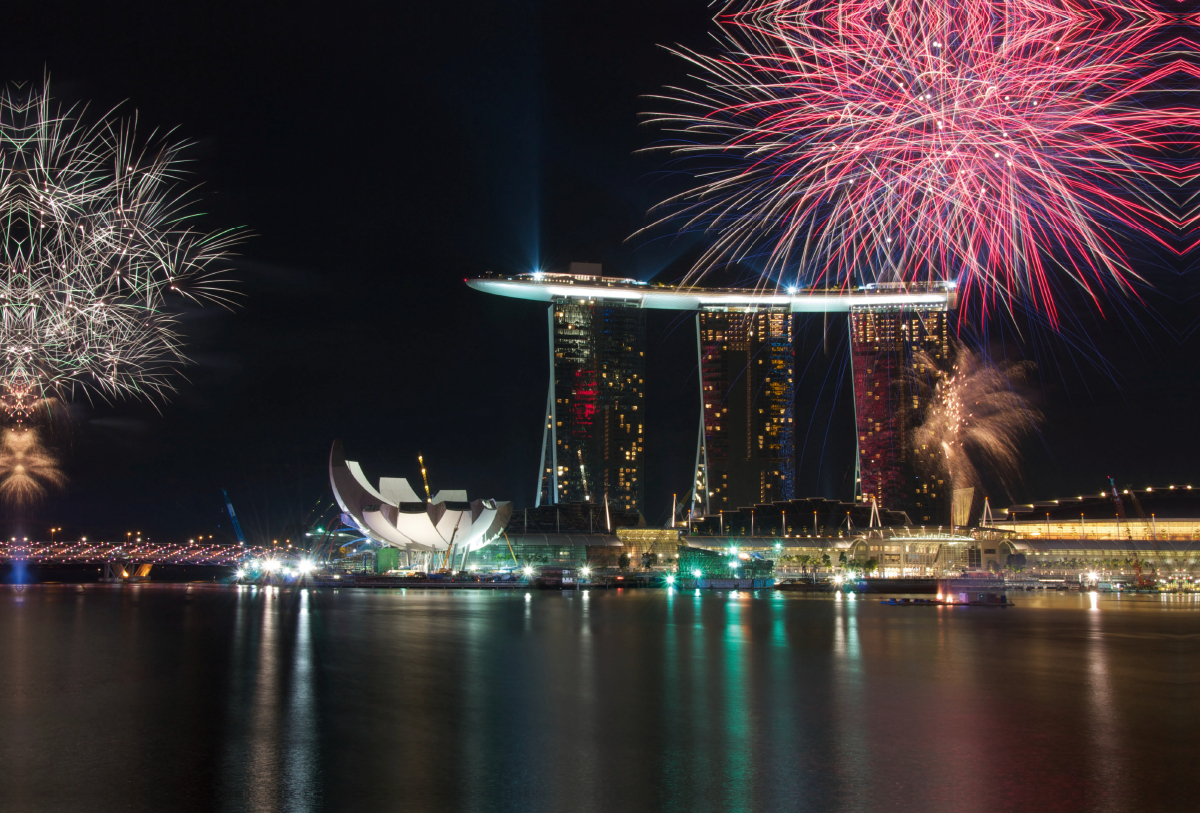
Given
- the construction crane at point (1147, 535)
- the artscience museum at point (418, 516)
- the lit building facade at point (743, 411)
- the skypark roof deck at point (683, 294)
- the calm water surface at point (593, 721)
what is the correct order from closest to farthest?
the calm water surface at point (593, 721)
the construction crane at point (1147, 535)
the artscience museum at point (418, 516)
the skypark roof deck at point (683, 294)
the lit building facade at point (743, 411)

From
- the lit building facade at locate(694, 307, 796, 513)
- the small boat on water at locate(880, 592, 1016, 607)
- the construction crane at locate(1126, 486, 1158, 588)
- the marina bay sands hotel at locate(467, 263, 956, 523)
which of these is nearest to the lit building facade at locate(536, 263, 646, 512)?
the marina bay sands hotel at locate(467, 263, 956, 523)

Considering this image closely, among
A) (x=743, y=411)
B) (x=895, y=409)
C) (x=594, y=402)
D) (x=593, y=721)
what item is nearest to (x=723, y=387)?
(x=743, y=411)

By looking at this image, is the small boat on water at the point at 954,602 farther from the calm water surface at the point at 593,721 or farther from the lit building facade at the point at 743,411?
the lit building facade at the point at 743,411

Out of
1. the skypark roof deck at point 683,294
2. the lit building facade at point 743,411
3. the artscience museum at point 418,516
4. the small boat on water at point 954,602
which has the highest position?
the skypark roof deck at point 683,294

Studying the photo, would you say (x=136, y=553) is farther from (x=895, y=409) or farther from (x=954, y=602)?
(x=954, y=602)

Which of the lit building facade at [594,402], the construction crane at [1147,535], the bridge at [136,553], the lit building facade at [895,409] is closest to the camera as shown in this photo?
the construction crane at [1147,535]

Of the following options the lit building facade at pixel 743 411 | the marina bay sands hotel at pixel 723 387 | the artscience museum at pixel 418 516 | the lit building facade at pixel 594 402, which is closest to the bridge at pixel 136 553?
the artscience museum at pixel 418 516

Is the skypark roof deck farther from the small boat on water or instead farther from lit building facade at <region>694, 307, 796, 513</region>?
the small boat on water
